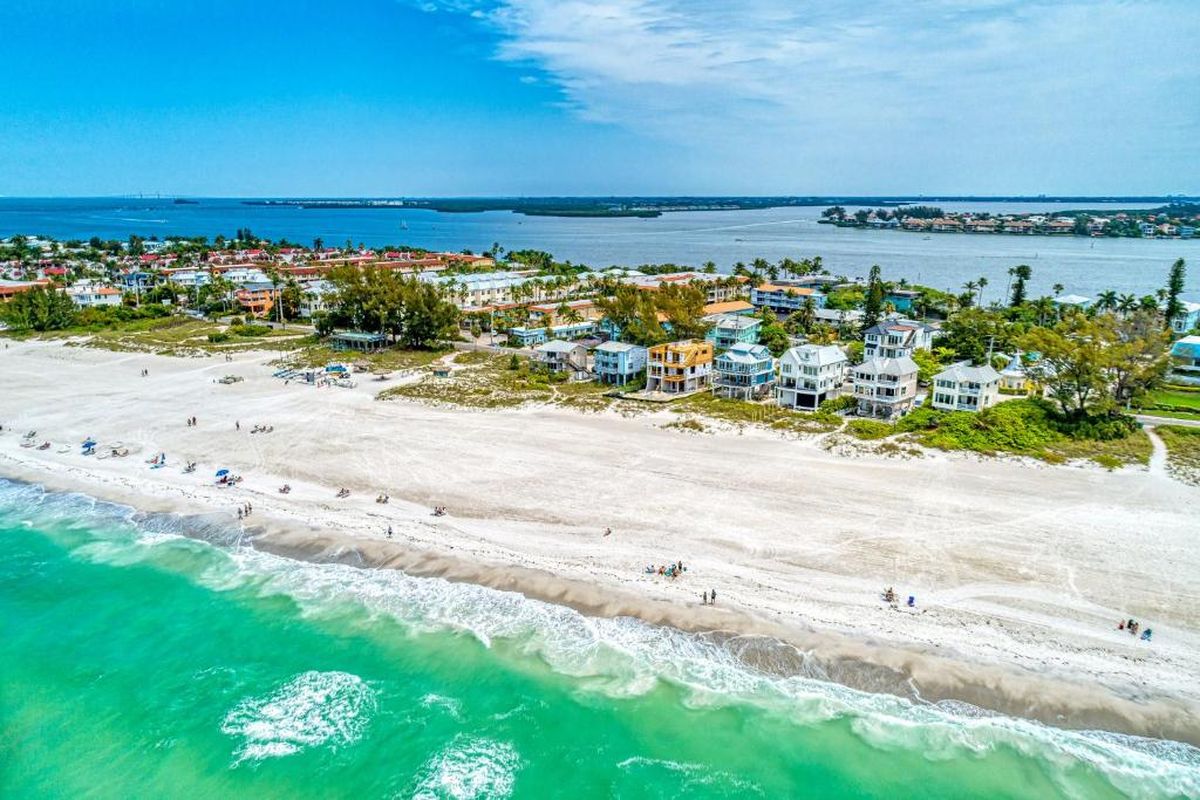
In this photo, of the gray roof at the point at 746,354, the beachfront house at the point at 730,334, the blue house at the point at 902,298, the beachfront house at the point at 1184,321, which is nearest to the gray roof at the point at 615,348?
the gray roof at the point at 746,354

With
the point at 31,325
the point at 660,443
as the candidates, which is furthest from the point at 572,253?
the point at 660,443

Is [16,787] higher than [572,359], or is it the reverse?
[572,359]

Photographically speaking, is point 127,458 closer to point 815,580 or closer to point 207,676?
point 207,676

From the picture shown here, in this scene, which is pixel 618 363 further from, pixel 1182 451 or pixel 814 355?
pixel 1182 451

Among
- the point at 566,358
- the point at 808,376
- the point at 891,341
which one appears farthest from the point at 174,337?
the point at 891,341

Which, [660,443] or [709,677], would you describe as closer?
[709,677]

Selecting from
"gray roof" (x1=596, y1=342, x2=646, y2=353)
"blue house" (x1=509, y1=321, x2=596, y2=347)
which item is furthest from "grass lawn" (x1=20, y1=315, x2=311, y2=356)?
"gray roof" (x1=596, y1=342, x2=646, y2=353)
